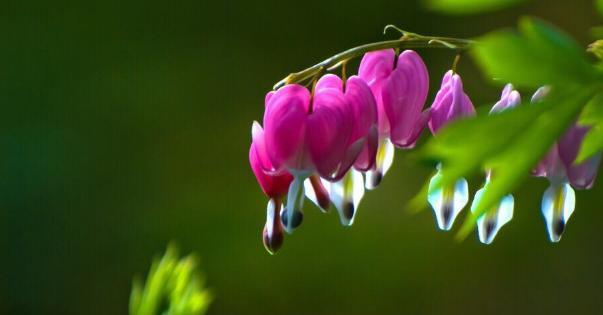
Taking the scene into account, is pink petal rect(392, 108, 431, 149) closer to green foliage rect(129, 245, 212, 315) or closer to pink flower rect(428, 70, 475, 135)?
pink flower rect(428, 70, 475, 135)

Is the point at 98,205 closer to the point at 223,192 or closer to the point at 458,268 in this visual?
the point at 223,192

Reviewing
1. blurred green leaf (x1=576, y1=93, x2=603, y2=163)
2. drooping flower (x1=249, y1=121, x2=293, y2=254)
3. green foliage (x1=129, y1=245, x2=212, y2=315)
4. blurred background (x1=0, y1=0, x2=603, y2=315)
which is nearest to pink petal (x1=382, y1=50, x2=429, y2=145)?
drooping flower (x1=249, y1=121, x2=293, y2=254)

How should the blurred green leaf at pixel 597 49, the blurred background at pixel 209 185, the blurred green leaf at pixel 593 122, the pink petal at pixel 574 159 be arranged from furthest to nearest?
the blurred background at pixel 209 185, the pink petal at pixel 574 159, the blurred green leaf at pixel 597 49, the blurred green leaf at pixel 593 122

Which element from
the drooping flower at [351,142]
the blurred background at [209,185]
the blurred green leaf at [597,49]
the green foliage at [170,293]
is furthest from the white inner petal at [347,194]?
the blurred background at [209,185]

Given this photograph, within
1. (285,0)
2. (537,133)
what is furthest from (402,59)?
(285,0)

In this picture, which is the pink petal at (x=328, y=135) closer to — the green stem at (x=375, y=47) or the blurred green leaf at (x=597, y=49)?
the green stem at (x=375, y=47)

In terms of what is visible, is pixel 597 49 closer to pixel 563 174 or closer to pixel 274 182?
pixel 563 174
